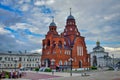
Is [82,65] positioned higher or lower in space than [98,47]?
lower

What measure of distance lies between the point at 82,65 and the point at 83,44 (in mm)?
8427

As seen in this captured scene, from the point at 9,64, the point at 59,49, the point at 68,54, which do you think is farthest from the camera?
the point at 9,64

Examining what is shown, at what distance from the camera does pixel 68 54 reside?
66.0m

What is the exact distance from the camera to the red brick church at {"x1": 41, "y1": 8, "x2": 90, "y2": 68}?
2449 inches

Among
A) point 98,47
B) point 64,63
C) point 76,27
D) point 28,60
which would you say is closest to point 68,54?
point 64,63

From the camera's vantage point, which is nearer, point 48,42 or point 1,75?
point 1,75

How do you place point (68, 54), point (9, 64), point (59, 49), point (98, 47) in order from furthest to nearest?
point (98, 47) < point (9, 64) < point (68, 54) < point (59, 49)

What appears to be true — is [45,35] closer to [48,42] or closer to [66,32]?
[48,42]

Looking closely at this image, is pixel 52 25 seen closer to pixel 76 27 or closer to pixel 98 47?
pixel 76 27

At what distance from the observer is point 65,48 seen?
65.0m

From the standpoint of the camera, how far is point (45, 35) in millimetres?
68125

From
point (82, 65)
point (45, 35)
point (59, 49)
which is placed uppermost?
point (45, 35)

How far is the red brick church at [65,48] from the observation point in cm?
6220

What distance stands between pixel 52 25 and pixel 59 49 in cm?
1073
